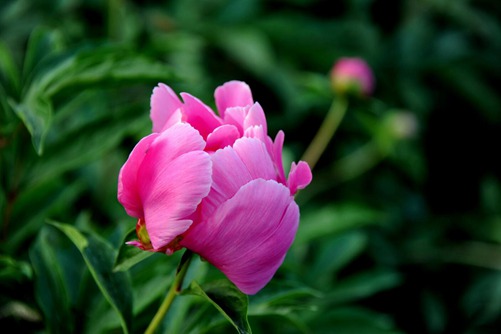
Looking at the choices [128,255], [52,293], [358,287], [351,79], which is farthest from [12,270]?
[351,79]

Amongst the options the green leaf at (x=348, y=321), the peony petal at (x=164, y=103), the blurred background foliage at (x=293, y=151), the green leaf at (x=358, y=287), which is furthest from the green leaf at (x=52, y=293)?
the green leaf at (x=358, y=287)

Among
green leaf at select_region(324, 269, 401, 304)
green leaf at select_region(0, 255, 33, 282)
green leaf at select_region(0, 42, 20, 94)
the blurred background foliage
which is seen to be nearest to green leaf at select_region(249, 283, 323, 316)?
the blurred background foliage

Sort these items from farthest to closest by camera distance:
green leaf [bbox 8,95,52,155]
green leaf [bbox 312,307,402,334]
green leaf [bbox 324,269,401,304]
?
green leaf [bbox 324,269,401,304] < green leaf [bbox 312,307,402,334] < green leaf [bbox 8,95,52,155]

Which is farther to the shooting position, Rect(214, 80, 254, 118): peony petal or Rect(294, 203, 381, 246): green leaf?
Rect(294, 203, 381, 246): green leaf

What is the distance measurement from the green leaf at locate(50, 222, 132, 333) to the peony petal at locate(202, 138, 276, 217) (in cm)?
12

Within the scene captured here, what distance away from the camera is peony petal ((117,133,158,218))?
0.50 metres

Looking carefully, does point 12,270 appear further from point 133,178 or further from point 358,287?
point 358,287

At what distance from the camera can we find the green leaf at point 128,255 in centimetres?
52

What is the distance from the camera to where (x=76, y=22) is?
4.88ft

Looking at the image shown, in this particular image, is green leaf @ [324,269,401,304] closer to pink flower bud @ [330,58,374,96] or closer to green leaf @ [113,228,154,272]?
pink flower bud @ [330,58,374,96]

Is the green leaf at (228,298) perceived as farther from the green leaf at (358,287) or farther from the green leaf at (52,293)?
the green leaf at (358,287)

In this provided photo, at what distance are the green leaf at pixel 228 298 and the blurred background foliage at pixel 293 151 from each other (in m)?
0.09

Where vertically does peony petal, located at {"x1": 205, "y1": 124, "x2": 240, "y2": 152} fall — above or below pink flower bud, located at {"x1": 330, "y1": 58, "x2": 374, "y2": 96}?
above

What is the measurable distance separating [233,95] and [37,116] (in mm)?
191
